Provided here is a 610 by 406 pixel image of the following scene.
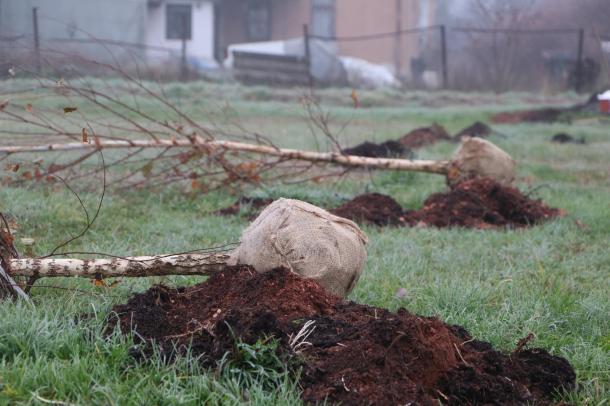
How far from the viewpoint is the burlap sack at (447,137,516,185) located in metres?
7.85

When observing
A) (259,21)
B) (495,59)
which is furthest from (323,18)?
(495,59)

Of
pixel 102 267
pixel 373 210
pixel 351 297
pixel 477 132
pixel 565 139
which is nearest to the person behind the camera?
pixel 102 267

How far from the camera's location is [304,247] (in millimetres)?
3727

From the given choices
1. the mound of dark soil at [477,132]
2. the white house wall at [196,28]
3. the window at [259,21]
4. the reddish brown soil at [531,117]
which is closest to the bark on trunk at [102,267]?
the mound of dark soil at [477,132]

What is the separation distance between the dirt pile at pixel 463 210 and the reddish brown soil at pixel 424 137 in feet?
16.3

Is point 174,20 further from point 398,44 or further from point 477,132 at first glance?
point 477,132

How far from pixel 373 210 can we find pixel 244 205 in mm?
1143

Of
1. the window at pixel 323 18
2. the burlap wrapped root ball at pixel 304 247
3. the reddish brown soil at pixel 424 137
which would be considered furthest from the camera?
the window at pixel 323 18

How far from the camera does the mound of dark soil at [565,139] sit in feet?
45.9

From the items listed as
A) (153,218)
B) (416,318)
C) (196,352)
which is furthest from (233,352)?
(153,218)

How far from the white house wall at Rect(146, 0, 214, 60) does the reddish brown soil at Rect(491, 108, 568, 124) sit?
16.8 metres

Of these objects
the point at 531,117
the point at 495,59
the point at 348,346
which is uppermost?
the point at 495,59

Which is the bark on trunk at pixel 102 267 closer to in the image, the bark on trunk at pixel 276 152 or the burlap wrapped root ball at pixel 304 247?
the burlap wrapped root ball at pixel 304 247

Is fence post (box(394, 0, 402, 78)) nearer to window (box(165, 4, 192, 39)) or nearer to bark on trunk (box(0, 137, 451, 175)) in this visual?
window (box(165, 4, 192, 39))
